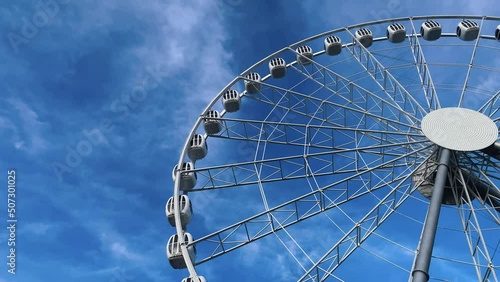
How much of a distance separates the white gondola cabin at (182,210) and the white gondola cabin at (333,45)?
1329 cm

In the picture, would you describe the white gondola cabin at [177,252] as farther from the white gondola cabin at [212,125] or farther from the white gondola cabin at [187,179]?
the white gondola cabin at [212,125]

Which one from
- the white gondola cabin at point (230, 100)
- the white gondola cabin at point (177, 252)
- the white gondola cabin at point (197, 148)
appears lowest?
the white gondola cabin at point (177, 252)

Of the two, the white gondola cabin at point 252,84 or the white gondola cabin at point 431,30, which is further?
the white gondola cabin at point 431,30

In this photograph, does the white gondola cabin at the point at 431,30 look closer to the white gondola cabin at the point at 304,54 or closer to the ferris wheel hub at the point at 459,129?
the white gondola cabin at the point at 304,54

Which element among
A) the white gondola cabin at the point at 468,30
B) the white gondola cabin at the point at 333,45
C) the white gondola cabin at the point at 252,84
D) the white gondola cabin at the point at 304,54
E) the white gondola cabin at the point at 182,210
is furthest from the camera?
the white gondola cabin at the point at 333,45

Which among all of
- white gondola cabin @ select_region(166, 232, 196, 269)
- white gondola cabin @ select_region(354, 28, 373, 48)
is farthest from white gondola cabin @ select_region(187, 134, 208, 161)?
white gondola cabin @ select_region(354, 28, 373, 48)

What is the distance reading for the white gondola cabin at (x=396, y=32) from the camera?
2925 centimetres

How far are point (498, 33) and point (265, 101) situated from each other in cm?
1327

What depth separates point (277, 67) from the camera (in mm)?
28969

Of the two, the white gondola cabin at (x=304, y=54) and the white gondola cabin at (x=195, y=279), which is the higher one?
the white gondola cabin at (x=304, y=54)

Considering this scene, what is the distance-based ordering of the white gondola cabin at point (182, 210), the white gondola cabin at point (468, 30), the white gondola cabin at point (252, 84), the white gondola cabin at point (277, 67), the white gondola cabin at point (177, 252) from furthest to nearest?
the white gondola cabin at point (277, 67) < the white gondola cabin at point (468, 30) < the white gondola cabin at point (252, 84) < the white gondola cabin at point (182, 210) < the white gondola cabin at point (177, 252)

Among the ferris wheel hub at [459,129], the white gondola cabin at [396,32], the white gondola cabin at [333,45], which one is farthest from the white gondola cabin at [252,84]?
the ferris wheel hub at [459,129]

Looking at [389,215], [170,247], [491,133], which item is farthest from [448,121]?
[170,247]

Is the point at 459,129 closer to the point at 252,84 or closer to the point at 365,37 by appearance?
the point at 365,37
